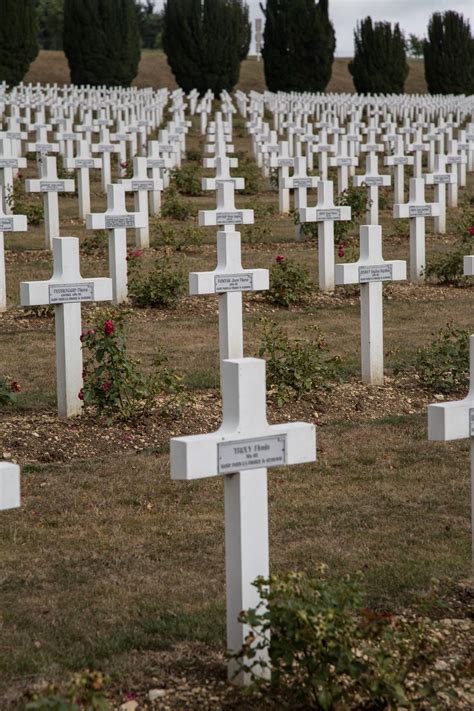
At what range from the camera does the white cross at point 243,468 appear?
169 inches

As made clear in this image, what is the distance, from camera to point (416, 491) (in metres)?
6.63

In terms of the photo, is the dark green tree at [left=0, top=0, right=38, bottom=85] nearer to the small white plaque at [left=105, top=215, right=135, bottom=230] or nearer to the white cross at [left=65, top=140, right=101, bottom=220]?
the white cross at [left=65, top=140, right=101, bottom=220]

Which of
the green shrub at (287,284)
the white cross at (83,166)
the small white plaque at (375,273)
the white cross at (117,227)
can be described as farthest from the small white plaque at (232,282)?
the white cross at (83,166)

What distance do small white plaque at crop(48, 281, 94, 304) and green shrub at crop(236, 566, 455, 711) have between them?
12.9 ft

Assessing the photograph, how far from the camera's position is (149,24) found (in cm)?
9175

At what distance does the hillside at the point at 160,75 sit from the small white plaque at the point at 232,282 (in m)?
39.9

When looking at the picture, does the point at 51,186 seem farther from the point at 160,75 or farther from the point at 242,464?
the point at 160,75

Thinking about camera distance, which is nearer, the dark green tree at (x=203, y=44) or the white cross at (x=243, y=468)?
the white cross at (x=243, y=468)

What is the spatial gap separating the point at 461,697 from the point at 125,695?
1.08 m

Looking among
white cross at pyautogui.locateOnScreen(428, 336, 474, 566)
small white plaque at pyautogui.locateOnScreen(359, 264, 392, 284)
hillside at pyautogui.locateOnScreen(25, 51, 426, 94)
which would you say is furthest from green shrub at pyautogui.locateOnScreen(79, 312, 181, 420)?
hillside at pyautogui.locateOnScreen(25, 51, 426, 94)

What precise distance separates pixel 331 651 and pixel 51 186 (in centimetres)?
1074

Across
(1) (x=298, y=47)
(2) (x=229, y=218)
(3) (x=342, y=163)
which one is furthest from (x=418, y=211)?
(1) (x=298, y=47)

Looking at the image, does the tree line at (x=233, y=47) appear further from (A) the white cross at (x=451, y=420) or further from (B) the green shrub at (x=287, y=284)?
(A) the white cross at (x=451, y=420)

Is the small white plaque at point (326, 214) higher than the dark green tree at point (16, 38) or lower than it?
lower
